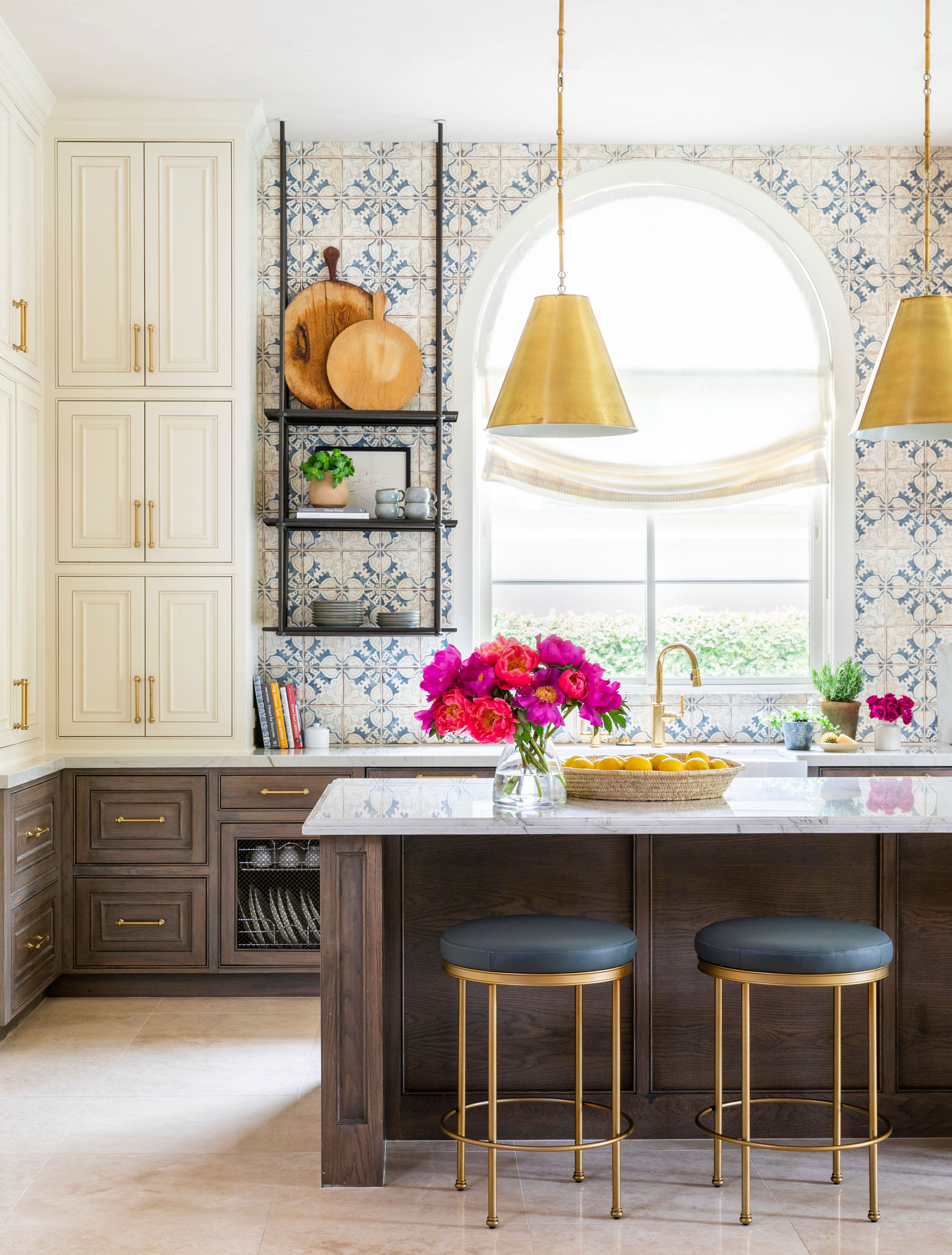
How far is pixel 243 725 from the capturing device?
421 cm

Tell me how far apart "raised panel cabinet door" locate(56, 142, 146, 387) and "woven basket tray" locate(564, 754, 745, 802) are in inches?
96.4

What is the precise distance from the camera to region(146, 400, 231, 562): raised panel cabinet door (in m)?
4.19

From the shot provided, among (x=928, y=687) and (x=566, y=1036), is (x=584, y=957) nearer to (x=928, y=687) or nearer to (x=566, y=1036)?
(x=566, y=1036)

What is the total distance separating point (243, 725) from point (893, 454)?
281cm

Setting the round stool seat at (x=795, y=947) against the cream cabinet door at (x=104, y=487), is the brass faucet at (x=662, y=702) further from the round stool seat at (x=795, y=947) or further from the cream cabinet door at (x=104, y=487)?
the cream cabinet door at (x=104, y=487)

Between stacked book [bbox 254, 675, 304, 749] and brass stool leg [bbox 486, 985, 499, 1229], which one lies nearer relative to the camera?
brass stool leg [bbox 486, 985, 499, 1229]

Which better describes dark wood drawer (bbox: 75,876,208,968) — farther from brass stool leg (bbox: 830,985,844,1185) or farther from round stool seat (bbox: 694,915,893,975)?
brass stool leg (bbox: 830,985,844,1185)

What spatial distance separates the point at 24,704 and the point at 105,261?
5.34 ft

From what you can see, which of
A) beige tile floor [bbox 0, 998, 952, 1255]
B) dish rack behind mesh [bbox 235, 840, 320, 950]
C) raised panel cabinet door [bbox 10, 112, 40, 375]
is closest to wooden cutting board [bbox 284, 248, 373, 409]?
raised panel cabinet door [bbox 10, 112, 40, 375]

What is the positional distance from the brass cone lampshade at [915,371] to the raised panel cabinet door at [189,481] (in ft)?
7.97

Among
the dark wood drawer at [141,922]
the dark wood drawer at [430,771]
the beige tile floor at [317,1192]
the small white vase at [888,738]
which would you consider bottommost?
the beige tile floor at [317,1192]

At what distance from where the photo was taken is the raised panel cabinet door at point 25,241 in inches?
151

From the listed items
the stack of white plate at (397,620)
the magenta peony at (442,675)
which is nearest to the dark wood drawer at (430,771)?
the stack of white plate at (397,620)

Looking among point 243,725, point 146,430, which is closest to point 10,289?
point 146,430
